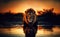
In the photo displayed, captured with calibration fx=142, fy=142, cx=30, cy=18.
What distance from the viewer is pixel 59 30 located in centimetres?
144

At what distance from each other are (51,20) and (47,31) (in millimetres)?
118

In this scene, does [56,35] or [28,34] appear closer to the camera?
[28,34]

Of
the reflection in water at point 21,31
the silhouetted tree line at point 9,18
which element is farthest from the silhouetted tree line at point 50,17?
the silhouetted tree line at point 9,18

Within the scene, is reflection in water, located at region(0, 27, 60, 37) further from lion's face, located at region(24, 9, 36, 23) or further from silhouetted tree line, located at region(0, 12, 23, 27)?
lion's face, located at region(24, 9, 36, 23)

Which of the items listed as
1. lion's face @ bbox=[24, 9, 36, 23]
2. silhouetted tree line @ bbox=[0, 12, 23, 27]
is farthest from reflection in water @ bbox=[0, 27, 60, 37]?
lion's face @ bbox=[24, 9, 36, 23]

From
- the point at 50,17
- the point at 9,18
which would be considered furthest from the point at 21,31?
the point at 50,17

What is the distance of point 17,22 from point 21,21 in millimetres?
41

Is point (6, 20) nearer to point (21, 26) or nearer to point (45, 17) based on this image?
point (21, 26)

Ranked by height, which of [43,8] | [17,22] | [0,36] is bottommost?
[0,36]

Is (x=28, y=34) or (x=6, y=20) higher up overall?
(x=6, y=20)

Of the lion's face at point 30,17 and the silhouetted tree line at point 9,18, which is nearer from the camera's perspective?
the lion's face at point 30,17

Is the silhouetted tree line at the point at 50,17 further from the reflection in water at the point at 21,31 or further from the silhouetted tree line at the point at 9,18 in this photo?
the silhouetted tree line at the point at 9,18

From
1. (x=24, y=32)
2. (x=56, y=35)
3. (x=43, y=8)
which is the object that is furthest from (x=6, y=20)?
(x=56, y=35)

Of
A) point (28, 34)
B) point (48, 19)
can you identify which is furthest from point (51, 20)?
point (28, 34)
